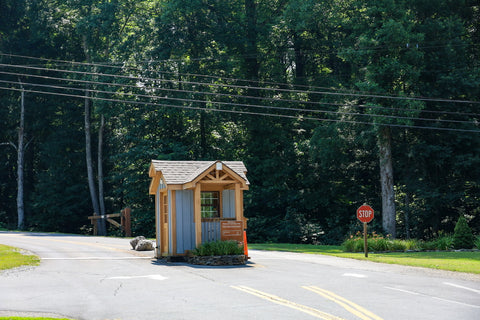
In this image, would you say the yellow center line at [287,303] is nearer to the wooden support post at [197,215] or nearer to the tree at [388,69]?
the wooden support post at [197,215]

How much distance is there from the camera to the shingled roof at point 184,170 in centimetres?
2102

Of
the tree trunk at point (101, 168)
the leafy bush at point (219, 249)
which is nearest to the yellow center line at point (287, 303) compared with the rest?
the leafy bush at point (219, 249)

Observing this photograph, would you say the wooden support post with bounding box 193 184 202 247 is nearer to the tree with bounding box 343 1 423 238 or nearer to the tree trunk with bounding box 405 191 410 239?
the tree with bounding box 343 1 423 238

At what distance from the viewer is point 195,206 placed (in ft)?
68.6

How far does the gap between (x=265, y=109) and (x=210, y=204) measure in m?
22.7

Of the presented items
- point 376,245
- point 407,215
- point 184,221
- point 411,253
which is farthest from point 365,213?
point 407,215

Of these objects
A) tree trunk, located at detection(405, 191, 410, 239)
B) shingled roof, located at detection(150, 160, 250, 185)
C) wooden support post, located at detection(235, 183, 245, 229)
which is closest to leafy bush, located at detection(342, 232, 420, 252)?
wooden support post, located at detection(235, 183, 245, 229)

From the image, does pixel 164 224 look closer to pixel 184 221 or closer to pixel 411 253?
pixel 184 221

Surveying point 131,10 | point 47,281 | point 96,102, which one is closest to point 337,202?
point 96,102

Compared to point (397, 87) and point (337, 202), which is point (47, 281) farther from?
point (337, 202)

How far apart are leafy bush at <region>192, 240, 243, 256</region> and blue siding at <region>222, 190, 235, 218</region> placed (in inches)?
81.9

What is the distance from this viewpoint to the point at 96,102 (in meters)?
44.6

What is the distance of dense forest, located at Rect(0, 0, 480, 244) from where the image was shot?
3472 centimetres

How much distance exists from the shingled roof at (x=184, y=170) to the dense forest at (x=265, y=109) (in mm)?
8646
